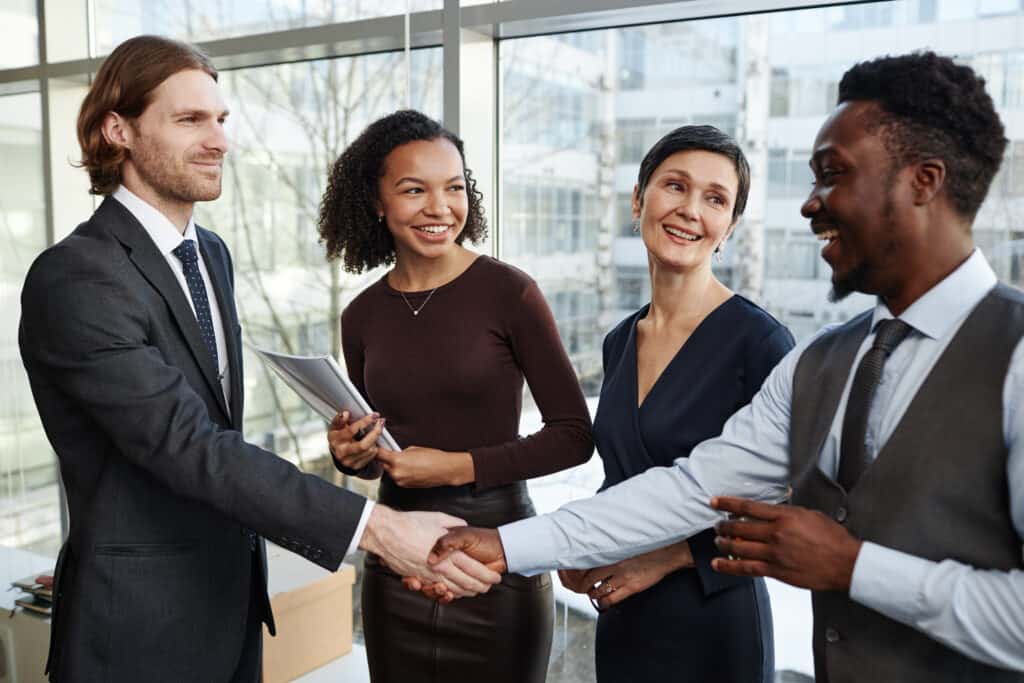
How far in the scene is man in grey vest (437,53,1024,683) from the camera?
3.65ft

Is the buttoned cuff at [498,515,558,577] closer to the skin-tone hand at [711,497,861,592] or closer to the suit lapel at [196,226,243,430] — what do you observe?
the skin-tone hand at [711,497,861,592]

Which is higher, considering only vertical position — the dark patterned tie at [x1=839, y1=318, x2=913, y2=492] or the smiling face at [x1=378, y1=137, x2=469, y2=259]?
the smiling face at [x1=378, y1=137, x2=469, y2=259]

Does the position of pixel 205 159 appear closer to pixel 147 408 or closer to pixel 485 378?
pixel 147 408

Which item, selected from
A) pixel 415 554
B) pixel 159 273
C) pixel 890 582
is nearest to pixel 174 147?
pixel 159 273

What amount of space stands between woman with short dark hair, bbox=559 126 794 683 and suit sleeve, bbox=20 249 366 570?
53 cm

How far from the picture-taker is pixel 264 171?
350 cm

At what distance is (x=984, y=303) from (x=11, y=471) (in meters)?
4.05

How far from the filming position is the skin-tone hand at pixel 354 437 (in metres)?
1.85

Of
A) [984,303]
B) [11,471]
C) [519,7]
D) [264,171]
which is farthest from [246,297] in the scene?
[984,303]

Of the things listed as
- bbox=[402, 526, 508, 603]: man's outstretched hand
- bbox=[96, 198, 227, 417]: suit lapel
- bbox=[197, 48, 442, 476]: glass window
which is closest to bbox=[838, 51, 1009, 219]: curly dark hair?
bbox=[402, 526, 508, 603]: man's outstretched hand

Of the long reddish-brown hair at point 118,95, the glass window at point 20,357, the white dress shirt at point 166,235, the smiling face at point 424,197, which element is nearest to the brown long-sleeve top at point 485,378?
the smiling face at point 424,197

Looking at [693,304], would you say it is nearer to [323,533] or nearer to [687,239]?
[687,239]

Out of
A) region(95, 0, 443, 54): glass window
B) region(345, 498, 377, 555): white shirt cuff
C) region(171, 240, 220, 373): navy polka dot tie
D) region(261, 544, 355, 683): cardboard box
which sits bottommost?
region(261, 544, 355, 683): cardboard box

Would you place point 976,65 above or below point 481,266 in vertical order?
above
